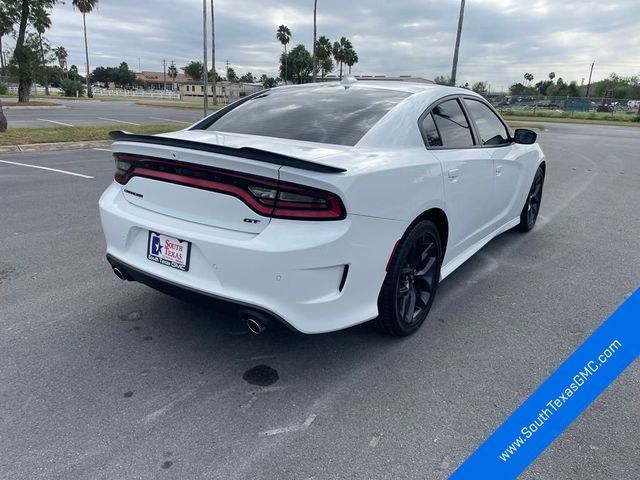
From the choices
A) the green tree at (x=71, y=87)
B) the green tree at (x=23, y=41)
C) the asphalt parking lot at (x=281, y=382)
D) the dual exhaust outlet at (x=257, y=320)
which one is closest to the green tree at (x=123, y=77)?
the green tree at (x=71, y=87)

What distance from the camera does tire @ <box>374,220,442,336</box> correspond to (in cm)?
287

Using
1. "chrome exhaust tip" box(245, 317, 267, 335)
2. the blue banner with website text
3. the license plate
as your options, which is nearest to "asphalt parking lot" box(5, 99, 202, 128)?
the license plate

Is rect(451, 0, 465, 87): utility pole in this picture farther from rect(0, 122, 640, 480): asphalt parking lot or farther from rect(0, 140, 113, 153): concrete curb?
rect(0, 122, 640, 480): asphalt parking lot

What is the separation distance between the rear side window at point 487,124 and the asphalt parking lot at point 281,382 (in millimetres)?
1158

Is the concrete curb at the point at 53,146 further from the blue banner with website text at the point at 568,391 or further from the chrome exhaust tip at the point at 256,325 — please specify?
the blue banner with website text at the point at 568,391

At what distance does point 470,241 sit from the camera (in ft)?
13.1

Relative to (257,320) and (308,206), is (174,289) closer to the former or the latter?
(257,320)

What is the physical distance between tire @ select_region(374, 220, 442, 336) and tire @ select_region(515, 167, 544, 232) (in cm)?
260

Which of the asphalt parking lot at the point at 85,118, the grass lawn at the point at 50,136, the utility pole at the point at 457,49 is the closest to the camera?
the grass lawn at the point at 50,136

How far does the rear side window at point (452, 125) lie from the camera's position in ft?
11.5

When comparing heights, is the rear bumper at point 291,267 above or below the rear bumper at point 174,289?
above

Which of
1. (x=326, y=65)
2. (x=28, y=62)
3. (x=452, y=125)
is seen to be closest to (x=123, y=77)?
(x=326, y=65)

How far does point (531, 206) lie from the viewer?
5.66 m

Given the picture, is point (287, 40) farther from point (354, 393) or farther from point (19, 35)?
point (354, 393)
